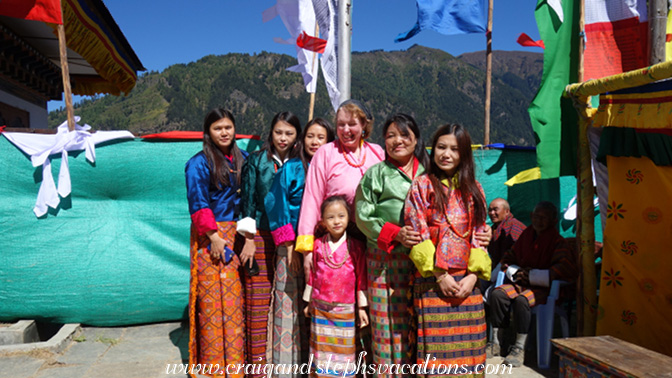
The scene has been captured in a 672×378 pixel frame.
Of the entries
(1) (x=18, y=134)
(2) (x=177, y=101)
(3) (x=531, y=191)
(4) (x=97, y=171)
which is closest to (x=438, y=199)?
(3) (x=531, y=191)

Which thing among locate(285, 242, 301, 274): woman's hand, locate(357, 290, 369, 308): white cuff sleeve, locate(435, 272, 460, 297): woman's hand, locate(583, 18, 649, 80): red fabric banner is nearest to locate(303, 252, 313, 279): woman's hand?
locate(285, 242, 301, 274): woman's hand

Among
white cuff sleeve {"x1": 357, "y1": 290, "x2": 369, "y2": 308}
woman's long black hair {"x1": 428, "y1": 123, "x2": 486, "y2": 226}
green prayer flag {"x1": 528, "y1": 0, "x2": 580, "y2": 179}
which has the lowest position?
white cuff sleeve {"x1": 357, "y1": 290, "x2": 369, "y2": 308}

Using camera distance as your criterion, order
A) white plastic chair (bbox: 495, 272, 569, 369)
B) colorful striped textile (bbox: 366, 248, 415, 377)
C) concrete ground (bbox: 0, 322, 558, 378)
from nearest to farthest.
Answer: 1. colorful striped textile (bbox: 366, 248, 415, 377)
2. concrete ground (bbox: 0, 322, 558, 378)
3. white plastic chair (bbox: 495, 272, 569, 369)

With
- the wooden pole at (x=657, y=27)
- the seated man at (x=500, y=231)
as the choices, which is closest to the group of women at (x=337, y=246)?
the seated man at (x=500, y=231)

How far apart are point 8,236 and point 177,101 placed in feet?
161

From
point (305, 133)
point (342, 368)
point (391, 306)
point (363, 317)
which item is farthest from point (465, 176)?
point (342, 368)

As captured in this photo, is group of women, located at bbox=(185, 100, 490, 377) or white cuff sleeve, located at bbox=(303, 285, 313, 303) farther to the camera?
white cuff sleeve, located at bbox=(303, 285, 313, 303)

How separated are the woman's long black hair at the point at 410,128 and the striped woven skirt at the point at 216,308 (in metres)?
1.34

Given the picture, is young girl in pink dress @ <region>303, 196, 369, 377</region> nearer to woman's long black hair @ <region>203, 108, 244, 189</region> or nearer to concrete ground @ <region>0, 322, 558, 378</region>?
woman's long black hair @ <region>203, 108, 244, 189</region>

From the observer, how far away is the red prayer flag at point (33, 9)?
4.30 meters

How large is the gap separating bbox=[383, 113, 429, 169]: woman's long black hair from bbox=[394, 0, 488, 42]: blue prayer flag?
2.57 metres

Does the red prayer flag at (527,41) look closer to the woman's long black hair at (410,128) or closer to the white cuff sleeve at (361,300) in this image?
the woman's long black hair at (410,128)

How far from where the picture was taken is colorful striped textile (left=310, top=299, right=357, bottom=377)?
8.71 ft

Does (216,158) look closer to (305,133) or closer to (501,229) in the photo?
(305,133)
